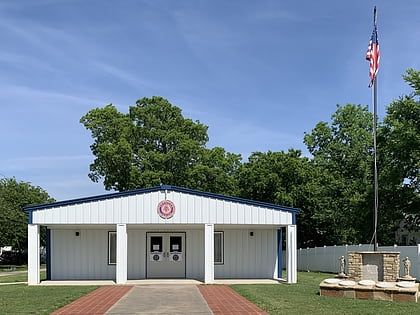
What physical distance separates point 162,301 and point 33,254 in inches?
338

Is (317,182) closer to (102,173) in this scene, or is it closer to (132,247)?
(102,173)

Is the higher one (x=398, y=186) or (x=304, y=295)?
(x=398, y=186)

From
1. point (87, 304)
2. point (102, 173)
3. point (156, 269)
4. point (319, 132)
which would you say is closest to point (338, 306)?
point (87, 304)

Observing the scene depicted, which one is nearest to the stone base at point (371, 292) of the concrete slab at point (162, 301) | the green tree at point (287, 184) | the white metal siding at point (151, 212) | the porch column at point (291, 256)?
the concrete slab at point (162, 301)

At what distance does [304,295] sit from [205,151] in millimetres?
28479

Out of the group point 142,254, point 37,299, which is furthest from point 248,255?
point 37,299

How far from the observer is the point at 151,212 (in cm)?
2295

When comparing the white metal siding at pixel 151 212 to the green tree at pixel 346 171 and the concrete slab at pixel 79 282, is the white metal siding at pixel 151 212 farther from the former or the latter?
the green tree at pixel 346 171

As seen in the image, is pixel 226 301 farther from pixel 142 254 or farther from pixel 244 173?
pixel 244 173

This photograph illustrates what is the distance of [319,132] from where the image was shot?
55094 mm

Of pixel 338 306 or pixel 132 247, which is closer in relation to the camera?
pixel 338 306

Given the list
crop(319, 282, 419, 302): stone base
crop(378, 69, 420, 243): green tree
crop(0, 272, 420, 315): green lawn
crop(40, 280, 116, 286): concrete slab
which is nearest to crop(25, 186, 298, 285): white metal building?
crop(40, 280, 116, 286): concrete slab

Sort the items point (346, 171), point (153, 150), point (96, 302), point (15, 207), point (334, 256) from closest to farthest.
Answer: point (96, 302)
point (334, 256)
point (153, 150)
point (346, 171)
point (15, 207)

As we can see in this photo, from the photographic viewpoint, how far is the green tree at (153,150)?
142 ft
